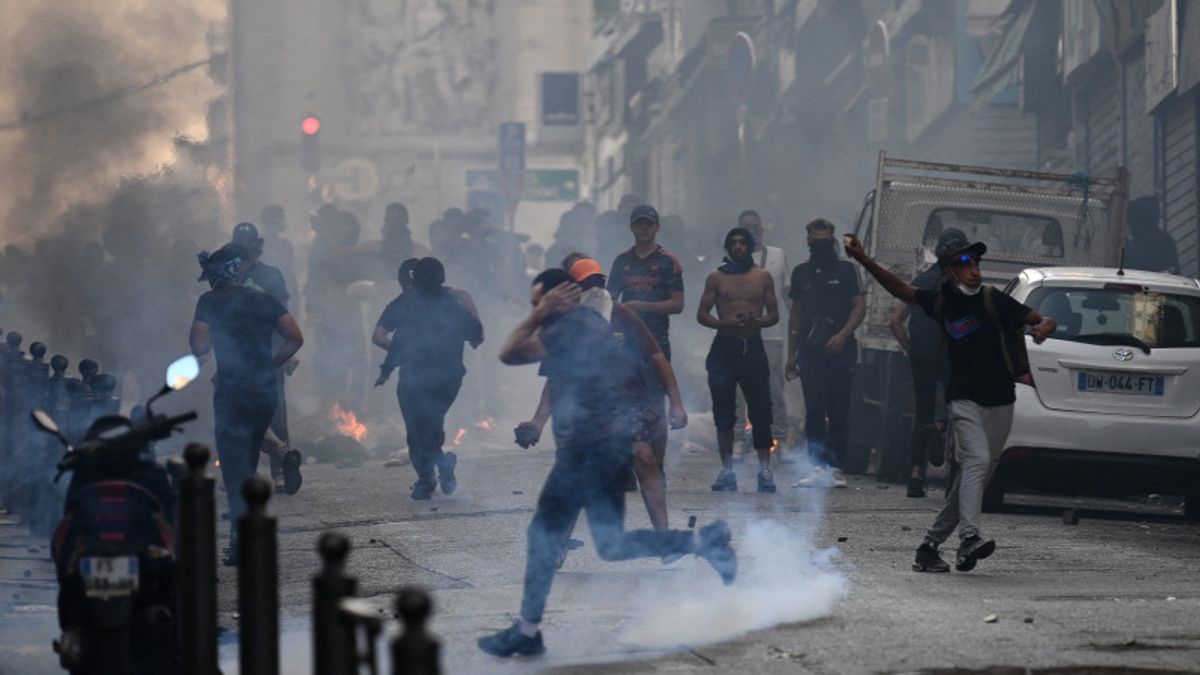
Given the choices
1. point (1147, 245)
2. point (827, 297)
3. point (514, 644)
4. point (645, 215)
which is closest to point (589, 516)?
point (514, 644)

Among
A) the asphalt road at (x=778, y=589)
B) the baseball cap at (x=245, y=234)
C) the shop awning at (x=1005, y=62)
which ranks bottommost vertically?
the asphalt road at (x=778, y=589)

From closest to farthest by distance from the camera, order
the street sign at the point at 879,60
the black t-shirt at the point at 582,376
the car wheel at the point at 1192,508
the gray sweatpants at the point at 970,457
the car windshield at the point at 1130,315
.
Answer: the black t-shirt at the point at 582,376
the gray sweatpants at the point at 970,457
the car windshield at the point at 1130,315
the car wheel at the point at 1192,508
the street sign at the point at 879,60

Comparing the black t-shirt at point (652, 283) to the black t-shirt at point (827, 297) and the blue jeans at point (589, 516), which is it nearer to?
the black t-shirt at point (827, 297)

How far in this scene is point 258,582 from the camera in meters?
5.46

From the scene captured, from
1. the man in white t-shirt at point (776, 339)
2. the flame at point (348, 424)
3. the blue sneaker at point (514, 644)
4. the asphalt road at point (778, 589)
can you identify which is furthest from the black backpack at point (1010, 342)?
the flame at point (348, 424)

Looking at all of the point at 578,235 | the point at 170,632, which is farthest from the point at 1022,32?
the point at 170,632

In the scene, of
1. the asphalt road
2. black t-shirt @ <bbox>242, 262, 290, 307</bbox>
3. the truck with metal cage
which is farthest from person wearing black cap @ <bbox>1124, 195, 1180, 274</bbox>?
black t-shirt @ <bbox>242, 262, 290, 307</bbox>

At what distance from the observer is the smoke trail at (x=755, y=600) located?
24.8 ft

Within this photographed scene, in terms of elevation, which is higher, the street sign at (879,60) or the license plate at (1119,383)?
the street sign at (879,60)

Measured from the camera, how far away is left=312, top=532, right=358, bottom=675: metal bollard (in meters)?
4.84

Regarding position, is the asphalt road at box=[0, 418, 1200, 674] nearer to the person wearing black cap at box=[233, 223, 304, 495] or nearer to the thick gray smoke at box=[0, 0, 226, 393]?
the person wearing black cap at box=[233, 223, 304, 495]

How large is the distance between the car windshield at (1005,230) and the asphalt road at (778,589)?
83.5 inches

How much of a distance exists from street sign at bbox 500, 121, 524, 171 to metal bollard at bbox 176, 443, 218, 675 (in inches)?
995

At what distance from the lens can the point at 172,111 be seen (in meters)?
24.0
